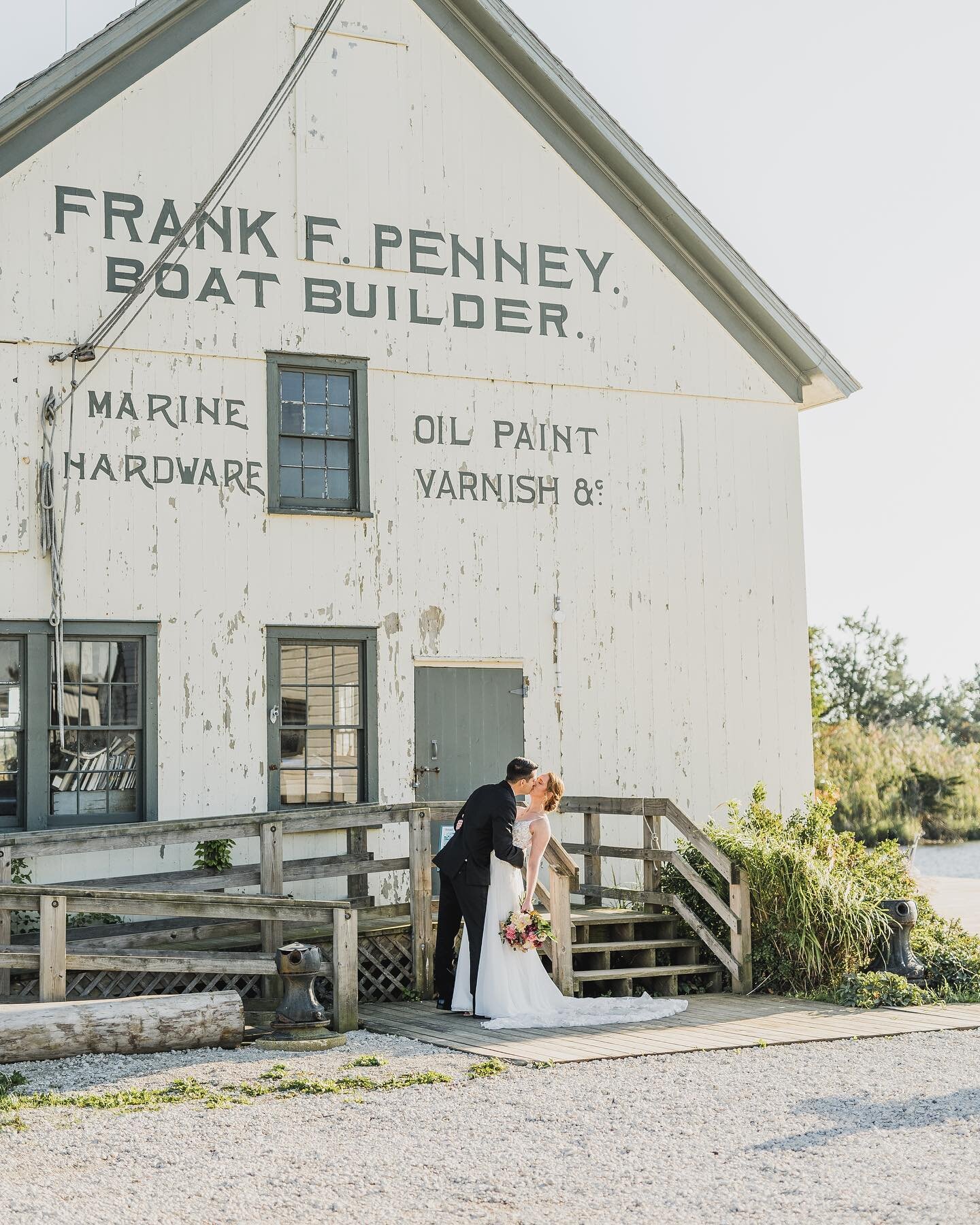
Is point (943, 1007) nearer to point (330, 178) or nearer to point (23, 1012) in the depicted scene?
point (23, 1012)

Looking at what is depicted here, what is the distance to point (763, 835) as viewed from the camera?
42.4ft

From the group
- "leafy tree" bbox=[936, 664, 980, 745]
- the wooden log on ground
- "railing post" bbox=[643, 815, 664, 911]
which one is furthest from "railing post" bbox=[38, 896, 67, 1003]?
"leafy tree" bbox=[936, 664, 980, 745]

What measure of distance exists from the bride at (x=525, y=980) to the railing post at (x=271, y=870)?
1.43m

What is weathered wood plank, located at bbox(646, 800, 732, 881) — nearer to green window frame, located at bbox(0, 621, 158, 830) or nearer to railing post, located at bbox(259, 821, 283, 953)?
railing post, located at bbox(259, 821, 283, 953)

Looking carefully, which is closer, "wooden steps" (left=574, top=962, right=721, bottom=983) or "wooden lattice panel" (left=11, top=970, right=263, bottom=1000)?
"wooden lattice panel" (left=11, top=970, right=263, bottom=1000)

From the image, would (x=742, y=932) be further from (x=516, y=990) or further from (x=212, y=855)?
(x=212, y=855)

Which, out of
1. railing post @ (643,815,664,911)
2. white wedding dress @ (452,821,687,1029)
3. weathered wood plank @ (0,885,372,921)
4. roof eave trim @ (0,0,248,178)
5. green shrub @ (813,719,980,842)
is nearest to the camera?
weathered wood plank @ (0,885,372,921)

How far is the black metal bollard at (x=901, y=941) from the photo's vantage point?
1205 centimetres

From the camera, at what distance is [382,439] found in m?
14.4

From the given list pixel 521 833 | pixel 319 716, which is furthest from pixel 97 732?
pixel 521 833

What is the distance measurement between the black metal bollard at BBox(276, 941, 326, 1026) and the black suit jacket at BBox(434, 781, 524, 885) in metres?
1.43

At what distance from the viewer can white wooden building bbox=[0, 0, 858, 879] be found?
13180 mm

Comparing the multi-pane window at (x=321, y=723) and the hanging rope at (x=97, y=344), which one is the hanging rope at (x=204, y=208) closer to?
the hanging rope at (x=97, y=344)

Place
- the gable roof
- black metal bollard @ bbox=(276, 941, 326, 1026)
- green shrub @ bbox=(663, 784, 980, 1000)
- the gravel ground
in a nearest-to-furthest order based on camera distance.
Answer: the gravel ground < black metal bollard @ bbox=(276, 941, 326, 1026) < green shrub @ bbox=(663, 784, 980, 1000) < the gable roof
